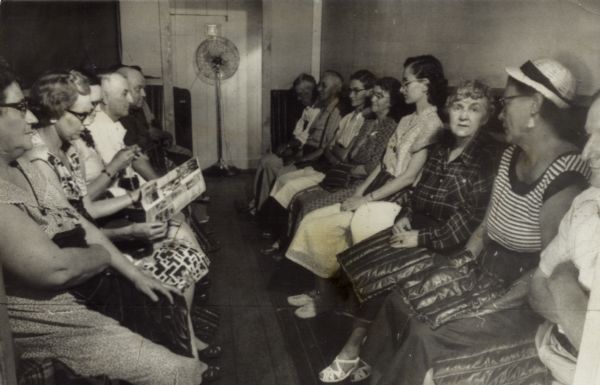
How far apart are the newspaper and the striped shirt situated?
3.90 ft

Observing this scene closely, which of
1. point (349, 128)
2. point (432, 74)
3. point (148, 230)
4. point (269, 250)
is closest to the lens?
point (148, 230)

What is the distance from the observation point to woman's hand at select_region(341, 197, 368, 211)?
255 centimetres

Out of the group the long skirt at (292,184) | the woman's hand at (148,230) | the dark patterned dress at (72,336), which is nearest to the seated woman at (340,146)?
the long skirt at (292,184)

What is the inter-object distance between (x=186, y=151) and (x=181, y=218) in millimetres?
395

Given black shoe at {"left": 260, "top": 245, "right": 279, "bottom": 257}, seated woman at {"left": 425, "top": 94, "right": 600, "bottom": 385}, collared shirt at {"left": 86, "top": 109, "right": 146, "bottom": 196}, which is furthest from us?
black shoe at {"left": 260, "top": 245, "right": 279, "bottom": 257}

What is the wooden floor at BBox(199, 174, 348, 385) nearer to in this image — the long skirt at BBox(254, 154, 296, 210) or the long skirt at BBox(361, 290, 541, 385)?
the long skirt at BBox(254, 154, 296, 210)

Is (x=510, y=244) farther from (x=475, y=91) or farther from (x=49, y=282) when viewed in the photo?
(x=49, y=282)

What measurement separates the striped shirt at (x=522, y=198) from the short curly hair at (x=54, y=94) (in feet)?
5.05

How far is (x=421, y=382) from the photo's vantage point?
1544 mm

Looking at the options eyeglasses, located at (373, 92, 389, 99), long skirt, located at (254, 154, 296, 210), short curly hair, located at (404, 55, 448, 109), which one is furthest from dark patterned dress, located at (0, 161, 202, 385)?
long skirt, located at (254, 154, 296, 210)

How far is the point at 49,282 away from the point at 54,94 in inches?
26.4

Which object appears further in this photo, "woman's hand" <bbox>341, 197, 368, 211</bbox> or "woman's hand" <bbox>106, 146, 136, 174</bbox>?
"woman's hand" <bbox>341, 197, 368, 211</bbox>

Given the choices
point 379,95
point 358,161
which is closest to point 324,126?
point 358,161

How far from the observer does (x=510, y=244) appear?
5.51 ft
